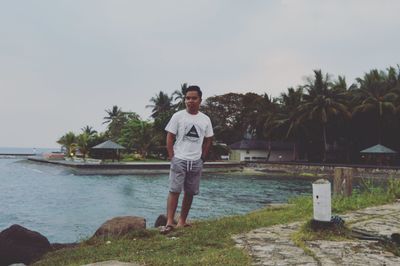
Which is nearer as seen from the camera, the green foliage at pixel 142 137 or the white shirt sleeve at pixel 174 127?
the white shirt sleeve at pixel 174 127

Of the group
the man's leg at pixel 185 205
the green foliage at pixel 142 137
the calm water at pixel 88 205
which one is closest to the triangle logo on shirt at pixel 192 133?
the man's leg at pixel 185 205

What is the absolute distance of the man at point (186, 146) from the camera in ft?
16.7

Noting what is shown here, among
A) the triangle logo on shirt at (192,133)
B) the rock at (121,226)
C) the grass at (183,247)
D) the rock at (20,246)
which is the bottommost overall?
the rock at (20,246)

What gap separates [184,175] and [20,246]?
3.04 m

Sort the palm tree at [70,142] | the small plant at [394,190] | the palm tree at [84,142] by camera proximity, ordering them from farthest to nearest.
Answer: the palm tree at [70,142] < the palm tree at [84,142] < the small plant at [394,190]

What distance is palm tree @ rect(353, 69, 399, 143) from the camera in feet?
123

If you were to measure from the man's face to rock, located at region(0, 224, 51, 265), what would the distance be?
323 centimetres

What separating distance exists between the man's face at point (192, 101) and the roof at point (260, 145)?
4409cm

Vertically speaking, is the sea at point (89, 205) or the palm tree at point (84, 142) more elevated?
the palm tree at point (84, 142)

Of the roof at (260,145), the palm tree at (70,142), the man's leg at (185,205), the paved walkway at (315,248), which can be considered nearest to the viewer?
the paved walkway at (315,248)

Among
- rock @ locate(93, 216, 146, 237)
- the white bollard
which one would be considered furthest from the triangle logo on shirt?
rock @ locate(93, 216, 146, 237)

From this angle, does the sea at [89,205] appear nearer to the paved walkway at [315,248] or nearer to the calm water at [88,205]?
the calm water at [88,205]

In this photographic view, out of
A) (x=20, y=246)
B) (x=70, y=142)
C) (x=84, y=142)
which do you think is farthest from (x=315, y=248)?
(x=70, y=142)

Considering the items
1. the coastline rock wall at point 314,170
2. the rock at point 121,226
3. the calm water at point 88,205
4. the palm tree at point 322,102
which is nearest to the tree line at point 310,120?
the palm tree at point 322,102
